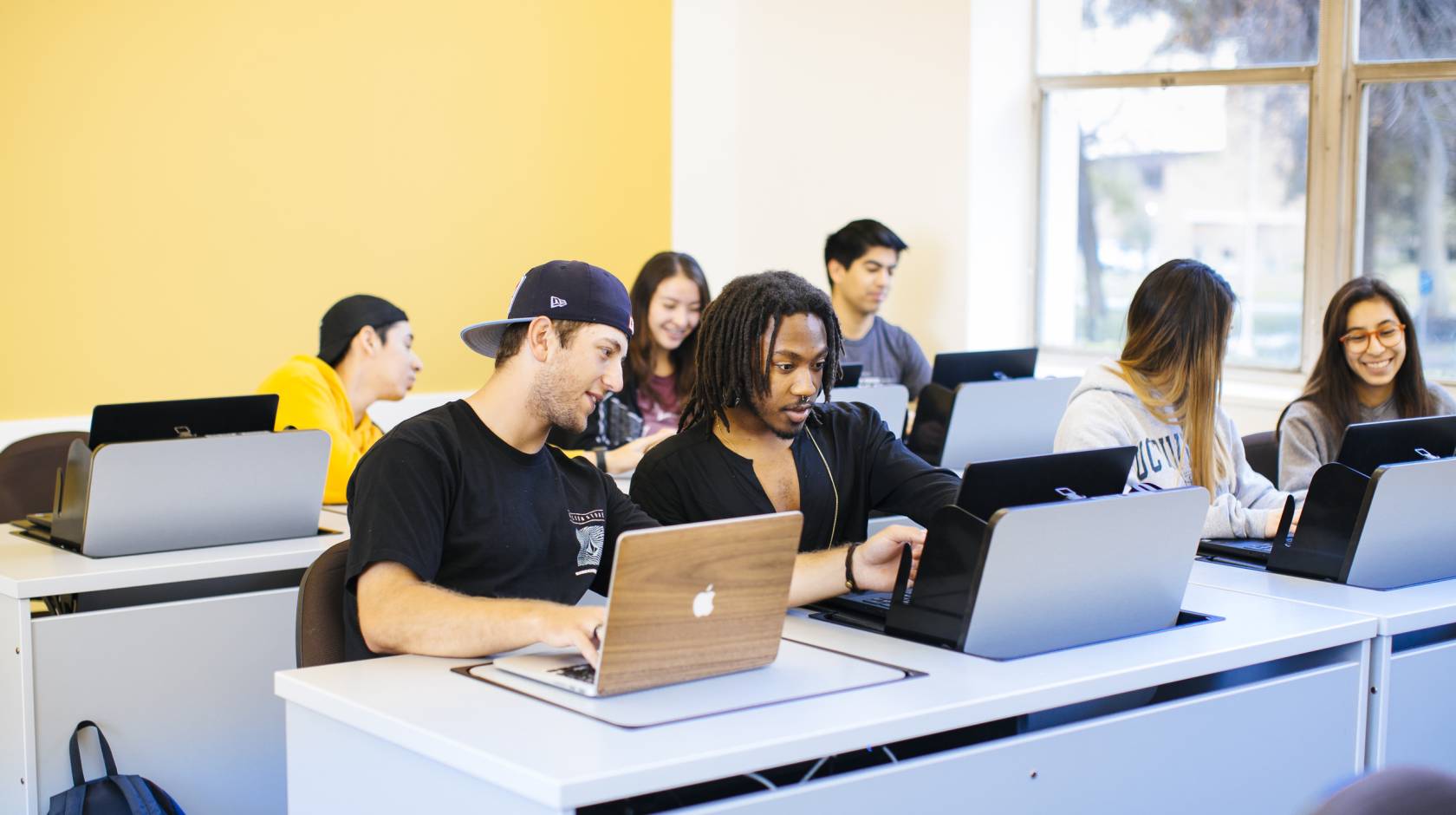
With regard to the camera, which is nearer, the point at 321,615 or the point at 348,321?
the point at 321,615

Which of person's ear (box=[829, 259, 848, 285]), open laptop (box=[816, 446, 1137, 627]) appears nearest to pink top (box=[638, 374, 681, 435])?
person's ear (box=[829, 259, 848, 285])

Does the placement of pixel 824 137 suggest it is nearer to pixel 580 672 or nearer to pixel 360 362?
pixel 360 362

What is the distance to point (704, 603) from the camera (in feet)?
5.22

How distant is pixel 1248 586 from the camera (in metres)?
2.26

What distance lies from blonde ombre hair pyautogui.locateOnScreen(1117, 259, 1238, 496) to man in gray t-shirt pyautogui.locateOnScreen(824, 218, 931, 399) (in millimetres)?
1847

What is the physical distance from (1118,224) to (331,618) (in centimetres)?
372

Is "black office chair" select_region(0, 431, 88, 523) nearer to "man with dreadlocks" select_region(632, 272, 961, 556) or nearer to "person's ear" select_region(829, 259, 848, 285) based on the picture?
"man with dreadlocks" select_region(632, 272, 961, 556)

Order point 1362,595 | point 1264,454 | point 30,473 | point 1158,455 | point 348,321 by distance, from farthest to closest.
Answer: point 348,321 < point 1264,454 < point 30,473 < point 1158,455 < point 1362,595

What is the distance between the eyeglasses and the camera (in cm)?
319

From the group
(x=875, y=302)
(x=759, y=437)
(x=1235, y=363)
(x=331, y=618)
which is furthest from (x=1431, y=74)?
(x=331, y=618)

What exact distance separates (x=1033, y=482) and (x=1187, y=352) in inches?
38.8

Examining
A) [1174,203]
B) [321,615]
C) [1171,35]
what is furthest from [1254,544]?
[1171,35]

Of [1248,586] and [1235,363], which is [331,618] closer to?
[1248,586]

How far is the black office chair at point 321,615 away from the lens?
6.31 feet
